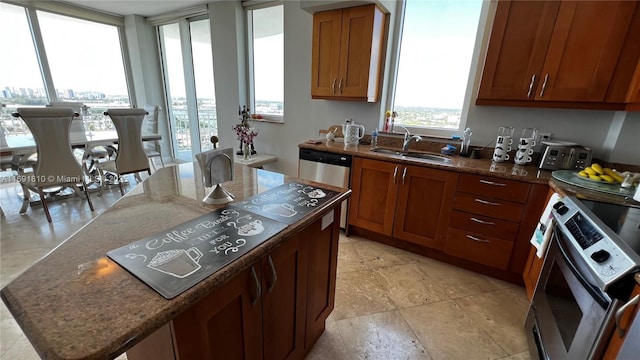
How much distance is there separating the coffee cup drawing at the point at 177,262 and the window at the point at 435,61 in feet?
8.44

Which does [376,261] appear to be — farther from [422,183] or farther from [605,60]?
[605,60]

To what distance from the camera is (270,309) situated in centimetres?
97

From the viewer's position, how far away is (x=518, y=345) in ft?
4.97

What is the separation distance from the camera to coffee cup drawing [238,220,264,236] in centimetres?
88

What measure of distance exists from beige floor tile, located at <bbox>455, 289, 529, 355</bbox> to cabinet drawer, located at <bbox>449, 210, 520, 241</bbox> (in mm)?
433

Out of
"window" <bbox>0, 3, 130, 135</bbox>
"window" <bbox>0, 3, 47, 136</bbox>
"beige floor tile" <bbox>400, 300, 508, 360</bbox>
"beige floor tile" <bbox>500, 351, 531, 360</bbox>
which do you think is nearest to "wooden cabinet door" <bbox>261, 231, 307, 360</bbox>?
"beige floor tile" <bbox>400, 300, 508, 360</bbox>

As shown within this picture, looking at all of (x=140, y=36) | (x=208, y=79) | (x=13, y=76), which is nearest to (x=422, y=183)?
(x=208, y=79)

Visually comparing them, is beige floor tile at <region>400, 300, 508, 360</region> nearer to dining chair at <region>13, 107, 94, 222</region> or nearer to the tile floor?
the tile floor

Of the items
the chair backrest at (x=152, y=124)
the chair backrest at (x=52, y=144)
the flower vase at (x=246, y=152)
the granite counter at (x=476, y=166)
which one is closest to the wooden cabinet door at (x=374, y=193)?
the granite counter at (x=476, y=166)

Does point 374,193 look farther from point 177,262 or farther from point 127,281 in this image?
point 127,281

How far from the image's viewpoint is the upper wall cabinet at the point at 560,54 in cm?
163

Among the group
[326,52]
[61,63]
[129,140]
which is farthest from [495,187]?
[61,63]

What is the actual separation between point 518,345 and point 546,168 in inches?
49.6

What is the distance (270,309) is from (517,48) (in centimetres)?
238
